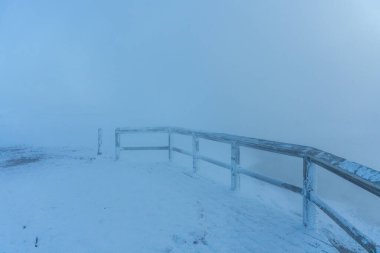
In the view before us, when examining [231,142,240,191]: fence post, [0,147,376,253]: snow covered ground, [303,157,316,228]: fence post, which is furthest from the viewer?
[231,142,240,191]: fence post

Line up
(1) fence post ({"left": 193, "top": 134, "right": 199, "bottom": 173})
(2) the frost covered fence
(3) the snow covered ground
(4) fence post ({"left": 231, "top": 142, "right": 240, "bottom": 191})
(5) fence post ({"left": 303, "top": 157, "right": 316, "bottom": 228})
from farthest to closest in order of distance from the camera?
(1) fence post ({"left": 193, "top": 134, "right": 199, "bottom": 173}), (4) fence post ({"left": 231, "top": 142, "right": 240, "bottom": 191}), (5) fence post ({"left": 303, "top": 157, "right": 316, "bottom": 228}), (3) the snow covered ground, (2) the frost covered fence

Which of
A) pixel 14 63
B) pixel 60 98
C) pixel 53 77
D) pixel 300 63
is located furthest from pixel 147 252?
pixel 300 63

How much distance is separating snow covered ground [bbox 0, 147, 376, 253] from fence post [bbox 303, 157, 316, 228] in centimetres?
19

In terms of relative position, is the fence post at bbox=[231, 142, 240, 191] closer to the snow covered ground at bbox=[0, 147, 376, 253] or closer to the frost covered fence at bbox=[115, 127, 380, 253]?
the frost covered fence at bbox=[115, 127, 380, 253]

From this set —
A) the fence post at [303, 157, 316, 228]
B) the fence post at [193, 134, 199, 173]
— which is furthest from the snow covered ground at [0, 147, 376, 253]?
the fence post at [193, 134, 199, 173]

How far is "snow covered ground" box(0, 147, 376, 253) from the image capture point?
5.32 metres

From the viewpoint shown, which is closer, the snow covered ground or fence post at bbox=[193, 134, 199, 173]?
the snow covered ground

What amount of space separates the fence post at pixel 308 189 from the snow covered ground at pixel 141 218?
0.19 meters

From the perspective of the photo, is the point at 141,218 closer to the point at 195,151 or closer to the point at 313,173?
the point at 313,173

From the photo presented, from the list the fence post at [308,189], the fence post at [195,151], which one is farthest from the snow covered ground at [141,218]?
the fence post at [195,151]

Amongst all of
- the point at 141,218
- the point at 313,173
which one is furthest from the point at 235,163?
the point at 313,173

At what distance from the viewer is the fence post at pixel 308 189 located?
545cm

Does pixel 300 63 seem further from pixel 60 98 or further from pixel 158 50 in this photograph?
pixel 60 98

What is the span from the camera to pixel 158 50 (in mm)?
181000
